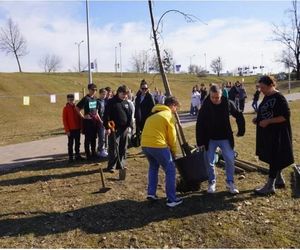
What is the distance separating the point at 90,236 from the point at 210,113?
2.59 metres

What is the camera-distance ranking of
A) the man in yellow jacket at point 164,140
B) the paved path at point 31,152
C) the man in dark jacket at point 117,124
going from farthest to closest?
the paved path at point 31,152, the man in dark jacket at point 117,124, the man in yellow jacket at point 164,140

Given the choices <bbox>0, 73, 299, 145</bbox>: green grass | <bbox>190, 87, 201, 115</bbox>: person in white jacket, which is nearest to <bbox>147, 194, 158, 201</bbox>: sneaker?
<bbox>190, 87, 201, 115</bbox>: person in white jacket

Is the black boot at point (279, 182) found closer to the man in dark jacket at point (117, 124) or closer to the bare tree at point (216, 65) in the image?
the man in dark jacket at point (117, 124)

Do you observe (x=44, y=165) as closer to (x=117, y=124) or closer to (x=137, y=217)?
(x=117, y=124)

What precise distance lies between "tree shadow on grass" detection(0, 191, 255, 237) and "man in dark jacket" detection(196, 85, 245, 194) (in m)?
0.52

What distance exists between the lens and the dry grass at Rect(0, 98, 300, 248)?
5.36 m

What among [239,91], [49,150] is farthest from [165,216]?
[239,91]

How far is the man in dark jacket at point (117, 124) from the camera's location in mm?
8898

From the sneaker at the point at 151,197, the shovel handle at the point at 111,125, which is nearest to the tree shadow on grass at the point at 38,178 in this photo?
the shovel handle at the point at 111,125

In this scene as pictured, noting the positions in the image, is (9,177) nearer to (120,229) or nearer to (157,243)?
(120,229)

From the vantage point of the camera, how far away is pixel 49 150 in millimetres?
13125

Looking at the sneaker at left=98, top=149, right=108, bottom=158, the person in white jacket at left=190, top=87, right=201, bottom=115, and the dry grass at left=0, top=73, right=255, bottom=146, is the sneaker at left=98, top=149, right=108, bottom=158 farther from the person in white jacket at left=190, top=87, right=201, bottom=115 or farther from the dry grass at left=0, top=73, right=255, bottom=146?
the dry grass at left=0, top=73, right=255, bottom=146

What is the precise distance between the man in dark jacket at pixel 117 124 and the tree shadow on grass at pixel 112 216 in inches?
84.4

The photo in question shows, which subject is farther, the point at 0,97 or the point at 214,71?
the point at 214,71
